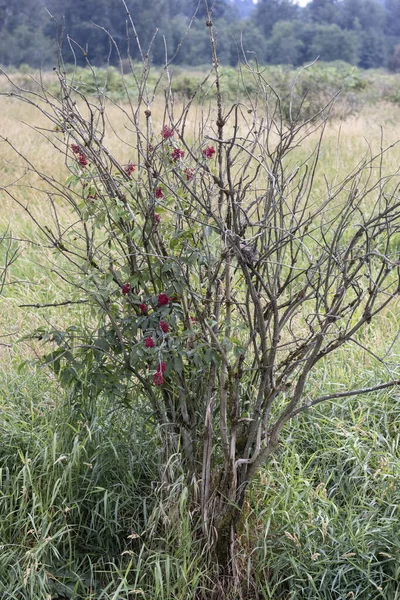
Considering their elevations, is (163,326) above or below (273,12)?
below

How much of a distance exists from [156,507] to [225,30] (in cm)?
3895

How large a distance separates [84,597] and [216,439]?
788mm

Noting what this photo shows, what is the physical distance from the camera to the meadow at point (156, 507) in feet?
7.78

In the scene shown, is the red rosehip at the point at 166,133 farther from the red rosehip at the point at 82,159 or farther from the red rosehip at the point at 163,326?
the red rosehip at the point at 163,326

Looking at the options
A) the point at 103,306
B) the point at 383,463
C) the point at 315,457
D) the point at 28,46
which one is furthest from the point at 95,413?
the point at 28,46

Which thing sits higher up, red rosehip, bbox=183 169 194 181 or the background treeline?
the background treeline

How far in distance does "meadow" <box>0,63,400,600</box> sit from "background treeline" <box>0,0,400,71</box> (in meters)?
28.1

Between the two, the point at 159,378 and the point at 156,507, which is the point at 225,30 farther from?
the point at 159,378

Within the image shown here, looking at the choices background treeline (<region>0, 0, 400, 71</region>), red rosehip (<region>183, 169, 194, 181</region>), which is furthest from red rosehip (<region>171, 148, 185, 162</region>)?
background treeline (<region>0, 0, 400, 71</region>)

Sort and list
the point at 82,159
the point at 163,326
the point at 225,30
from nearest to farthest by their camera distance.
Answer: the point at 163,326
the point at 82,159
the point at 225,30

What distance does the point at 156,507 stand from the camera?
8.18ft

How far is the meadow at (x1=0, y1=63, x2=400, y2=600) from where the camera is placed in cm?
237

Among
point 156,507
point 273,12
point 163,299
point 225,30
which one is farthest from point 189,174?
point 273,12

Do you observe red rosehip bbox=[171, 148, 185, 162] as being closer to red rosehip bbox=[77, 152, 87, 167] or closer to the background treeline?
red rosehip bbox=[77, 152, 87, 167]
